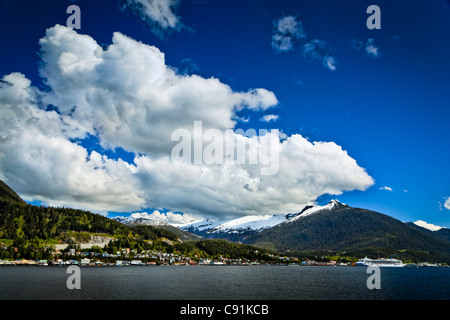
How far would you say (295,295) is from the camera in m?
82.2
